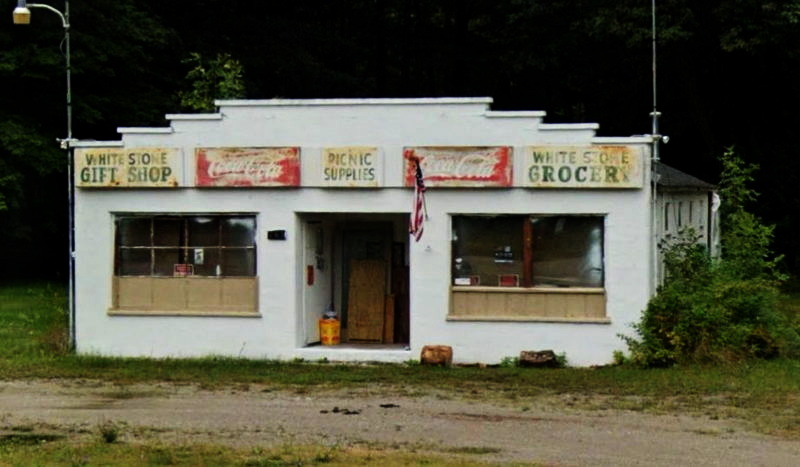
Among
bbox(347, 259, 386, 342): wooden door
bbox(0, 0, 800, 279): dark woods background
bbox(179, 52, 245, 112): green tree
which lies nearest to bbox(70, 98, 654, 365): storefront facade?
bbox(347, 259, 386, 342): wooden door

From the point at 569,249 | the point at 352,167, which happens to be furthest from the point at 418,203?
the point at 569,249

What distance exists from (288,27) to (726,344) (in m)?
26.8

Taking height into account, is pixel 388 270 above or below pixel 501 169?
below

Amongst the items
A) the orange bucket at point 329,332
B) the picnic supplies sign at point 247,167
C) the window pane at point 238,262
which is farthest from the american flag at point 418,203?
the window pane at point 238,262

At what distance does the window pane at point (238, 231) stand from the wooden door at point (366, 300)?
2.25 meters

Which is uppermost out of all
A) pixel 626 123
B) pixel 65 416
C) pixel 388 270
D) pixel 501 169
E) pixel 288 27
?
pixel 288 27

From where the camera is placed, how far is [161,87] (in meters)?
39.5

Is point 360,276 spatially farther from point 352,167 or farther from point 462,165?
point 462,165

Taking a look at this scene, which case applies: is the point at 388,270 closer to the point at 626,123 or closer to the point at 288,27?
the point at 288,27

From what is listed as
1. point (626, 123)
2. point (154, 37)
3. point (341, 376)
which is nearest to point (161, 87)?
point (154, 37)

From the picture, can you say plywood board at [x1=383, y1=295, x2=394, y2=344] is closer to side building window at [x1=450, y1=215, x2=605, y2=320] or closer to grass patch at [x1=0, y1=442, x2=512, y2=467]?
side building window at [x1=450, y1=215, x2=605, y2=320]

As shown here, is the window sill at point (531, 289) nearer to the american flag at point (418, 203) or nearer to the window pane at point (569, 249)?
Answer: the window pane at point (569, 249)

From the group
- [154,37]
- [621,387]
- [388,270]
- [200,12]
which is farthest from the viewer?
[200,12]

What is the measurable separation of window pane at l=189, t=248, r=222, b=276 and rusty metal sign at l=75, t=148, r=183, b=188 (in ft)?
4.04
